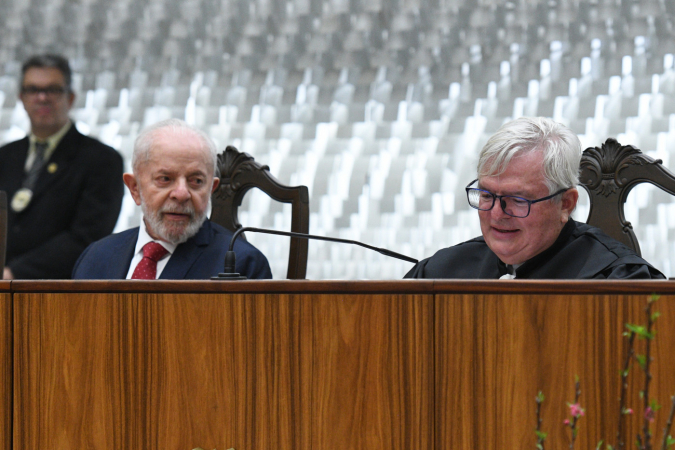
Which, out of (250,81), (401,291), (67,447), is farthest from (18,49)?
(401,291)

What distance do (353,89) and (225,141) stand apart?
506 millimetres

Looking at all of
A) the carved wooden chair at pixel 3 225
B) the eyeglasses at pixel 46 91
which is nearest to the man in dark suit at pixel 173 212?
the carved wooden chair at pixel 3 225

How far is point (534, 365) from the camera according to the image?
1109mm

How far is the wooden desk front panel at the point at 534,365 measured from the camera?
108cm

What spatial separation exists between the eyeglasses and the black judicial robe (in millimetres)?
1820

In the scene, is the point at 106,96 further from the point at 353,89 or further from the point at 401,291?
the point at 401,291

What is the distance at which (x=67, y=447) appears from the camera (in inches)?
49.0

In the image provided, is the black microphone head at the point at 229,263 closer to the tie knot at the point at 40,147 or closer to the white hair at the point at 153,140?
the white hair at the point at 153,140

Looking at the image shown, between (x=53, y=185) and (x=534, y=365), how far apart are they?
2.19m

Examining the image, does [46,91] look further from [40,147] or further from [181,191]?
[181,191]

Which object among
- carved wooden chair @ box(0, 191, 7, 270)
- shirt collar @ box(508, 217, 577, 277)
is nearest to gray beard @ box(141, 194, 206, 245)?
carved wooden chair @ box(0, 191, 7, 270)

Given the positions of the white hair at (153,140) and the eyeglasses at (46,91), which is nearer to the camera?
A: the white hair at (153,140)

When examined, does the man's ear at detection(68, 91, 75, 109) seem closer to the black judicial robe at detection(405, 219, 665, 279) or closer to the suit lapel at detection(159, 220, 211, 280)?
the suit lapel at detection(159, 220, 211, 280)

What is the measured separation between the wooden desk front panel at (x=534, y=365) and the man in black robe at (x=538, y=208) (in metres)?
0.55
